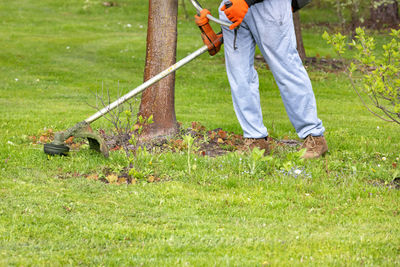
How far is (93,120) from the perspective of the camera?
16.4 ft

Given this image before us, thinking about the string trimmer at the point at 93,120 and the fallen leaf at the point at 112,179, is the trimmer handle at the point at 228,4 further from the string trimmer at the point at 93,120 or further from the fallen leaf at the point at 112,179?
the fallen leaf at the point at 112,179

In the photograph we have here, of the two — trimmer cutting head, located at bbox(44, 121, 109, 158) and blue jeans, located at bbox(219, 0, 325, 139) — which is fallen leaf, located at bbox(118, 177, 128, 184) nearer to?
trimmer cutting head, located at bbox(44, 121, 109, 158)

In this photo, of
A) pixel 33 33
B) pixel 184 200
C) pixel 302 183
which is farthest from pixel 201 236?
pixel 33 33

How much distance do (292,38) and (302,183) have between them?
1.32 m

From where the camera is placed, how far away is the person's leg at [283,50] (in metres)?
4.82

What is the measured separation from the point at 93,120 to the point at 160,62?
4.49 feet

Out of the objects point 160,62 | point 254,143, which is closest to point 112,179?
point 254,143

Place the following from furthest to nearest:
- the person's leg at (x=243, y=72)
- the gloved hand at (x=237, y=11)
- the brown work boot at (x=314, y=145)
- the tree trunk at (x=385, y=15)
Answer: the tree trunk at (x=385, y=15)
the brown work boot at (x=314, y=145)
the person's leg at (x=243, y=72)
the gloved hand at (x=237, y=11)

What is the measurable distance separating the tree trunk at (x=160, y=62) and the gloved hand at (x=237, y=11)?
156 centimetres

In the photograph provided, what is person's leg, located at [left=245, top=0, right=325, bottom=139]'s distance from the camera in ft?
15.8

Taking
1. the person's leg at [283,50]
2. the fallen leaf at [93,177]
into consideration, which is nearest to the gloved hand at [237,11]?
the person's leg at [283,50]

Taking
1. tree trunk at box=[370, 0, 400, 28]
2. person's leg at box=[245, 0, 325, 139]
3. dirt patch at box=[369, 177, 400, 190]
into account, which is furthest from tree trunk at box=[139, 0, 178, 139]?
tree trunk at box=[370, 0, 400, 28]

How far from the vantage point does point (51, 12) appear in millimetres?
23094

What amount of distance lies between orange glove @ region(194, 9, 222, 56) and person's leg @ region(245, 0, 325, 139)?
12.3 inches
